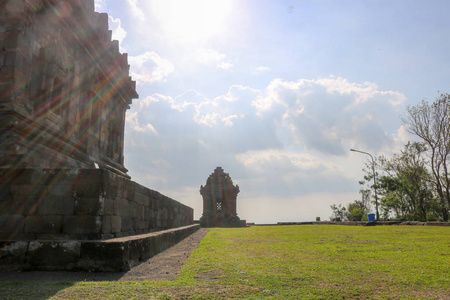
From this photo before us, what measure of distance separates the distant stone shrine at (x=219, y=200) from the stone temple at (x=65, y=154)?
16.0 metres

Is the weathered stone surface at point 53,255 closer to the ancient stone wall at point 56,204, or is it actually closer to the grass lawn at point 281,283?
the ancient stone wall at point 56,204

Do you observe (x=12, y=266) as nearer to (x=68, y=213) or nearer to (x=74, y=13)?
(x=68, y=213)

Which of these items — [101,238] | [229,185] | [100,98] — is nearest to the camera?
[101,238]

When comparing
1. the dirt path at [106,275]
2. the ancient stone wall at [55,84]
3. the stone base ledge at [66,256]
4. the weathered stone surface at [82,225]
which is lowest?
the dirt path at [106,275]

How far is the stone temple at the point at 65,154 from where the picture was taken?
15.4 feet

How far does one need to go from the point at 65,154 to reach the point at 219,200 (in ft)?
73.2

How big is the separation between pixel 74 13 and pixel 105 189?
354 inches

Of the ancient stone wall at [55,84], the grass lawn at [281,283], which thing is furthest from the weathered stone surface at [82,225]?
the ancient stone wall at [55,84]

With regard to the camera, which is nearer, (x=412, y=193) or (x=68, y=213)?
(x=68, y=213)

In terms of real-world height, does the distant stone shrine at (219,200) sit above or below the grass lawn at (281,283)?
above

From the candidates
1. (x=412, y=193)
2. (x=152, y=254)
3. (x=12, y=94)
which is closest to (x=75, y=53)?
(x=12, y=94)

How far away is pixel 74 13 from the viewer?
11.5 metres

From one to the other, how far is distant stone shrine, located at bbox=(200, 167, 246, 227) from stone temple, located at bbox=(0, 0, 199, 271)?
1605cm

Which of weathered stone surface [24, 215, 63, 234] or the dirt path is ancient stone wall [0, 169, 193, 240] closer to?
weathered stone surface [24, 215, 63, 234]
